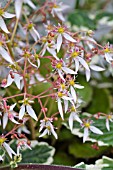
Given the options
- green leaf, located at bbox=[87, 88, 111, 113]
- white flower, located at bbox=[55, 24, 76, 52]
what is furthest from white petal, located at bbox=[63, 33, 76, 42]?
green leaf, located at bbox=[87, 88, 111, 113]

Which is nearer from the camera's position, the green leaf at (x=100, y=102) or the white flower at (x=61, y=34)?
the white flower at (x=61, y=34)

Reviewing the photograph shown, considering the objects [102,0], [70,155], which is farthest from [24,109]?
[102,0]

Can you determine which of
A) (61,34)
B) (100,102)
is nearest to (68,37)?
(61,34)

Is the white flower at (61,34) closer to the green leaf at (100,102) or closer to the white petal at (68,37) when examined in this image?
the white petal at (68,37)

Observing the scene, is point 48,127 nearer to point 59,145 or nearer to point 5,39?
point 5,39

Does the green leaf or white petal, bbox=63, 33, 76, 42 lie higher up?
white petal, bbox=63, 33, 76, 42

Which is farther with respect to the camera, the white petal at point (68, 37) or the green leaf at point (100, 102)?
the green leaf at point (100, 102)

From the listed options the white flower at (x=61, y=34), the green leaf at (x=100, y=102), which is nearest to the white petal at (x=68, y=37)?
the white flower at (x=61, y=34)

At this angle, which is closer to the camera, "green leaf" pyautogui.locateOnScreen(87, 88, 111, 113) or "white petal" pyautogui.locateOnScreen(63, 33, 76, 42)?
"white petal" pyautogui.locateOnScreen(63, 33, 76, 42)

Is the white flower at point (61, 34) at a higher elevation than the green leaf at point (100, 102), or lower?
higher

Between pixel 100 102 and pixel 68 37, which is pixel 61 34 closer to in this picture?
pixel 68 37

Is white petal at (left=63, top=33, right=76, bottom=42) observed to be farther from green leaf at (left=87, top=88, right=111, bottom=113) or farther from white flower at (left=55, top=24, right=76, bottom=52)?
green leaf at (left=87, top=88, right=111, bottom=113)
